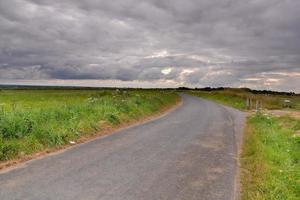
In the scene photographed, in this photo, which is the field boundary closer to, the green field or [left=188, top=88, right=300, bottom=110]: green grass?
the green field

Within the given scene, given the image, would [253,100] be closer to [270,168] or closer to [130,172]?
[270,168]

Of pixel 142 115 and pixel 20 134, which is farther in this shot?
pixel 142 115

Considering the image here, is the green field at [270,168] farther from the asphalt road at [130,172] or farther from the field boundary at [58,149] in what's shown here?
the field boundary at [58,149]

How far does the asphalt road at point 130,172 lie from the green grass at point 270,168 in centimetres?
44

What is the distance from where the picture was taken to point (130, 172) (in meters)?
8.96

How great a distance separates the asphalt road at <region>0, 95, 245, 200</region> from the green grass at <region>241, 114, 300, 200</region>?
442 mm

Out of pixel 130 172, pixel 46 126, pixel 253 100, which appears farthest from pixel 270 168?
pixel 253 100

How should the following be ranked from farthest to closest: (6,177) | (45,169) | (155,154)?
(155,154) → (45,169) → (6,177)

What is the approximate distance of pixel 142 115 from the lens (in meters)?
23.6

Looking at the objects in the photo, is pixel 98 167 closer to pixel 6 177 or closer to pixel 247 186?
pixel 6 177

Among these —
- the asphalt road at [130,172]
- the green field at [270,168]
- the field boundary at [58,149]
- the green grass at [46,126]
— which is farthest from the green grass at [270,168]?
the green grass at [46,126]

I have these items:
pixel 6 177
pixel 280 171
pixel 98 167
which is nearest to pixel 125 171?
pixel 98 167

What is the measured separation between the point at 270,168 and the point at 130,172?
14.2 feet

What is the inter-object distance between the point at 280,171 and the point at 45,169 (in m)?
6.62
